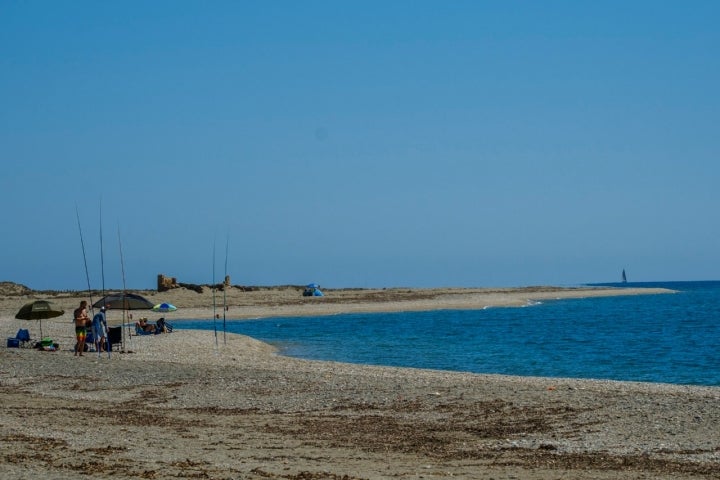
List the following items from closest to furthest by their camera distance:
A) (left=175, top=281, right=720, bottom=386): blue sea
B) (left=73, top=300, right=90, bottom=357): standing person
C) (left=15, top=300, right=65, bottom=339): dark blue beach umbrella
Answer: (left=73, top=300, right=90, bottom=357): standing person < (left=15, top=300, right=65, bottom=339): dark blue beach umbrella < (left=175, top=281, right=720, bottom=386): blue sea

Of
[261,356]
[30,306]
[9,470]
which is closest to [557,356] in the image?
[261,356]

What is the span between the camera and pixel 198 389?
59.0 feet

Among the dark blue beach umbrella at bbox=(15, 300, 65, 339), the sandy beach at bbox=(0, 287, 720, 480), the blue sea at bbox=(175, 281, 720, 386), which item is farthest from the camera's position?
the blue sea at bbox=(175, 281, 720, 386)

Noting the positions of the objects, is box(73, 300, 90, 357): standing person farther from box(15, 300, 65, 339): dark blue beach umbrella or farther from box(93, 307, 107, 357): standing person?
box(15, 300, 65, 339): dark blue beach umbrella

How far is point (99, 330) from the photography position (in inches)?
1059

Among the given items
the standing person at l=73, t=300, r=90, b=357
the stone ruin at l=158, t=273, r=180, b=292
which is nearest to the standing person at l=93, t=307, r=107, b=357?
the standing person at l=73, t=300, r=90, b=357

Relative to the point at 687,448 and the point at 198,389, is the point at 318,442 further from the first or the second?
the point at 198,389

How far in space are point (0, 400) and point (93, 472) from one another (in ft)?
25.9

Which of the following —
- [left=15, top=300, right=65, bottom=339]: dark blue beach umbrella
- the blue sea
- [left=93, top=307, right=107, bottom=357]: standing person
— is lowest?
the blue sea

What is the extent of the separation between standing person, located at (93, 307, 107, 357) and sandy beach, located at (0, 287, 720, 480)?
352cm

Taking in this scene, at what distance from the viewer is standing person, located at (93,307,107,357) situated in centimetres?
2670

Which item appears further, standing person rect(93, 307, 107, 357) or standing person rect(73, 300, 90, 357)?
standing person rect(93, 307, 107, 357)

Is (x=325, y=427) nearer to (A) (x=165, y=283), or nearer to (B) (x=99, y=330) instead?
(B) (x=99, y=330)

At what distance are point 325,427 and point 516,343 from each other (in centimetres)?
2850
